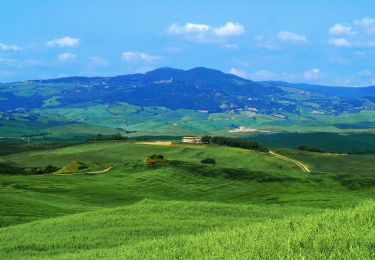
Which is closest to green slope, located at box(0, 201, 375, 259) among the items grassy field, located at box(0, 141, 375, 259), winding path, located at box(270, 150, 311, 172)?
grassy field, located at box(0, 141, 375, 259)

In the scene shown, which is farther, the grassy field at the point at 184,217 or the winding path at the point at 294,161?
the winding path at the point at 294,161

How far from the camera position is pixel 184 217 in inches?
1810

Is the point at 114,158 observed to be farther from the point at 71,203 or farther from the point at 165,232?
the point at 165,232

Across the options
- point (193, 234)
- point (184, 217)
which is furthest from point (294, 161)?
point (193, 234)

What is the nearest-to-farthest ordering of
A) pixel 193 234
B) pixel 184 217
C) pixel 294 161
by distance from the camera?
pixel 193 234
pixel 184 217
pixel 294 161

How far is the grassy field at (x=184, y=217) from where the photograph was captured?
76.0 feet

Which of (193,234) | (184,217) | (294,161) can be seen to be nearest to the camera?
(193,234)

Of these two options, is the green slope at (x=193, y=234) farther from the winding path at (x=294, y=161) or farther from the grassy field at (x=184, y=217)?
the winding path at (x=294, y=161)

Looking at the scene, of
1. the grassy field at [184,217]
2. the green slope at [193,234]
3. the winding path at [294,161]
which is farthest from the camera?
the winding path at [294,161]

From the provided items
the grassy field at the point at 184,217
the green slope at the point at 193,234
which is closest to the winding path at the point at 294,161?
the grassy field at the point at 184,217

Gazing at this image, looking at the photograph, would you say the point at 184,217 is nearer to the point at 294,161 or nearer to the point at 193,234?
the point at 193,234

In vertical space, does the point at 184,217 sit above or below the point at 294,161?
above

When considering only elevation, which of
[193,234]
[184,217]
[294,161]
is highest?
[193,234]

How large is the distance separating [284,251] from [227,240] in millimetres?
5253
